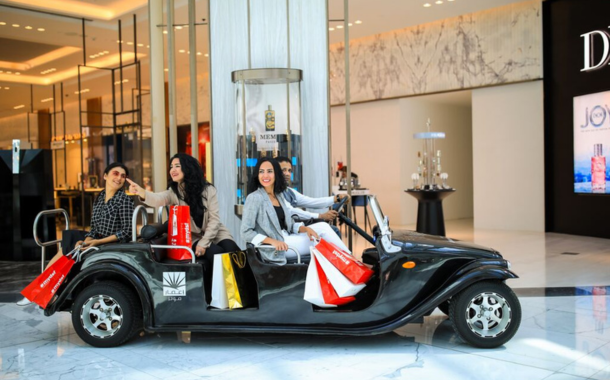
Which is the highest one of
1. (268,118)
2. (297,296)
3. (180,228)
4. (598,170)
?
(268,118)

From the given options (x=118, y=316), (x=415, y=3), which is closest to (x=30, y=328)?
(x=118, y=316)

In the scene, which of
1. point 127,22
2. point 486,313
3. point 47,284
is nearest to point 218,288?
point 47,284

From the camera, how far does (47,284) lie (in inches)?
159

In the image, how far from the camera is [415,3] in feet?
35.7

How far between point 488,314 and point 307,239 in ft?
4.24

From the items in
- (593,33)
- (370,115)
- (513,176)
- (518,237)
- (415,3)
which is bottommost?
(518,237)

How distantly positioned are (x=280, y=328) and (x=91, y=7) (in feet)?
30.0

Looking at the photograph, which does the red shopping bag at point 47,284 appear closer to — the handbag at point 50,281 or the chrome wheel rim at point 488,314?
the handbag at point 50,281

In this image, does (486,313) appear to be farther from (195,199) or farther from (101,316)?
(101,316)

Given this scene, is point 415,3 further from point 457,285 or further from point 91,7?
point 457,285

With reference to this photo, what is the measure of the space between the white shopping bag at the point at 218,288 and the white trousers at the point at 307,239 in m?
0.49

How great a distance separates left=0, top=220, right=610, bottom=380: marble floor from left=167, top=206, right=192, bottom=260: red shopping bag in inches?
24.2

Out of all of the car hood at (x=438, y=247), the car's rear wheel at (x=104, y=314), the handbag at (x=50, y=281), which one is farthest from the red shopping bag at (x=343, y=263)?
the handbag at (x=50, y=281)

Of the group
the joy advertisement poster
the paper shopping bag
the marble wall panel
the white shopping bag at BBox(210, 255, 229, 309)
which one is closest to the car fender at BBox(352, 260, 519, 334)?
the paper shopping bag
